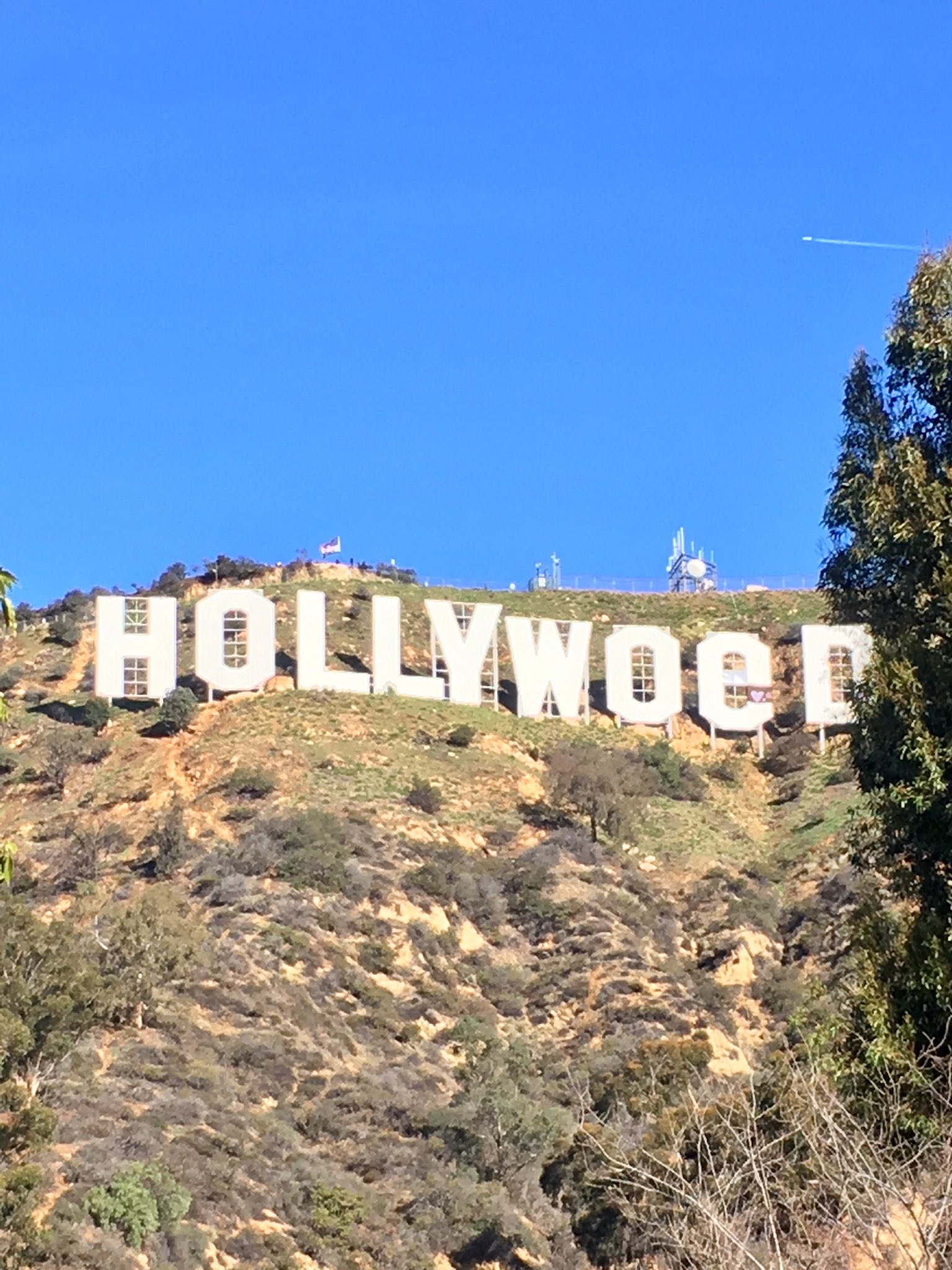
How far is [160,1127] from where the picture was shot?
3803 centimetres

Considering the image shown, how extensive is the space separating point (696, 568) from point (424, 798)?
1603 inches

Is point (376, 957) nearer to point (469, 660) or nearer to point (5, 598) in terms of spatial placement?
point (469, 660)

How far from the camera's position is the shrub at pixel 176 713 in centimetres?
6769

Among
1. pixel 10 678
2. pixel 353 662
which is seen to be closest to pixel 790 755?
pixel 353 662

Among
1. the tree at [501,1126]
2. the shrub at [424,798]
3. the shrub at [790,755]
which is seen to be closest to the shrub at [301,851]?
the shrub at [424,798]

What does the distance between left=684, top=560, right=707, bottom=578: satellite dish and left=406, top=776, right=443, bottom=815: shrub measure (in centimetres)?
→ 3888

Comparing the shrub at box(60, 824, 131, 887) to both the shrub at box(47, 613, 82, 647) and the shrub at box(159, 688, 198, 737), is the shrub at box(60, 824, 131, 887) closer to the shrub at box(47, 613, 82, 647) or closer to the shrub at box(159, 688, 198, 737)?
the shrub at box(159, 688, 198, 737)

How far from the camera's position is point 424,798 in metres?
62.3

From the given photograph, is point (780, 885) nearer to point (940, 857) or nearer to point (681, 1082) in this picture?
point (681, 1082)

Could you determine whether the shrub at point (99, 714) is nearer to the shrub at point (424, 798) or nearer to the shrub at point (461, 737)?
the shrub at point (461, 737)

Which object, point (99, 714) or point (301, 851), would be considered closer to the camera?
point (301, 851)

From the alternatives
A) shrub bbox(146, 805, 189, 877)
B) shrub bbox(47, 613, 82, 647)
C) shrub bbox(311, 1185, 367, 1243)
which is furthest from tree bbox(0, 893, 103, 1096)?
shrub bbox(47, 613, 82, 647)

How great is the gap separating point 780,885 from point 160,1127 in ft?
93.4

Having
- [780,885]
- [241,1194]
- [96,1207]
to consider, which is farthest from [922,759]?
[780,885]
